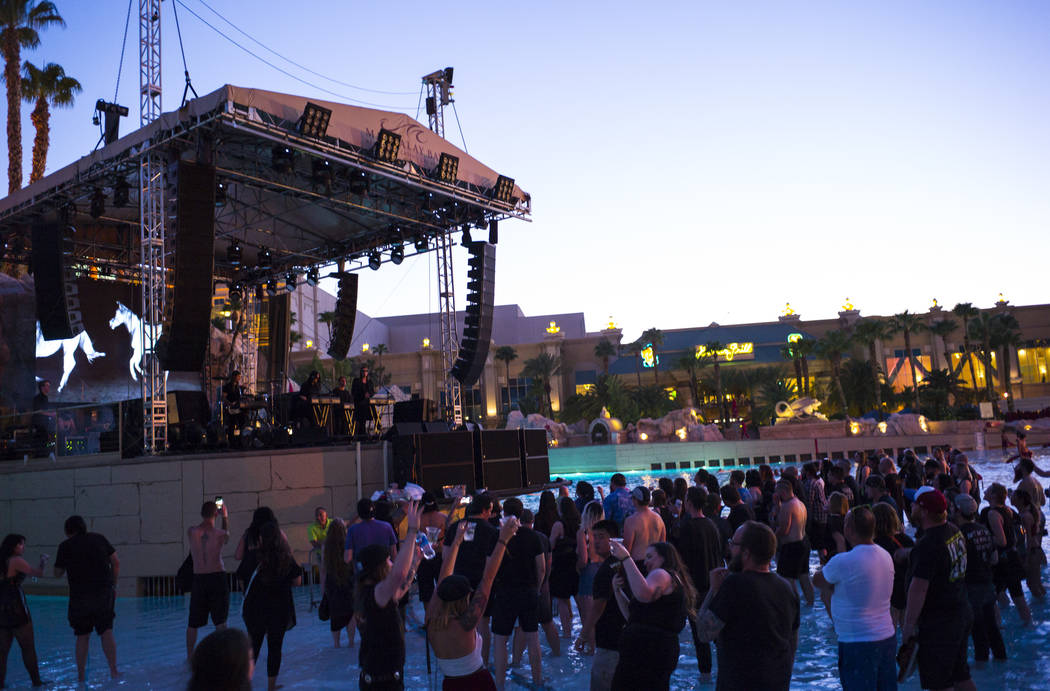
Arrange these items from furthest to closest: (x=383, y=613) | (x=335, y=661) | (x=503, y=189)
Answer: (x=503, y=189)
(x=335, y=661)
(x=383, y=613)

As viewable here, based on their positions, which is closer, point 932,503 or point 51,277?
point 932,503

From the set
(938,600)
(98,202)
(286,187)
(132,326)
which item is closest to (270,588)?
(938,600)

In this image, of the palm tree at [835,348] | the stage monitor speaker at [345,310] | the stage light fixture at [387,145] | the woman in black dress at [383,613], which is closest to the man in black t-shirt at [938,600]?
the woman in black dress at [383,613]

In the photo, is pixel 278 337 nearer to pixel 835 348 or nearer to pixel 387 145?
pixel 387 145

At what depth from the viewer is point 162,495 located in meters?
12.2

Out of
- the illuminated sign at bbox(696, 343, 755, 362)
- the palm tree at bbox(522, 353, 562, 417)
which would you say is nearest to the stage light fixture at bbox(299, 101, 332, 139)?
the palm tree at bbox(522, 353, 562, 417)

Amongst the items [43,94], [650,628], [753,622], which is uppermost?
[43,94]

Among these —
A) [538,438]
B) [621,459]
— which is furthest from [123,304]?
[621,459]

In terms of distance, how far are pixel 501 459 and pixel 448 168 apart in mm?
6291

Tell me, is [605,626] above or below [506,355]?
below

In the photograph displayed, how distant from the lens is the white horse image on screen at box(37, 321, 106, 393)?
66.3 feet

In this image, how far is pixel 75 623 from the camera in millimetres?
6969

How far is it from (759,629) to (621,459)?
39833mm

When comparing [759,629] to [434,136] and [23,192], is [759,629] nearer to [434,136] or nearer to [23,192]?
[434,136]
